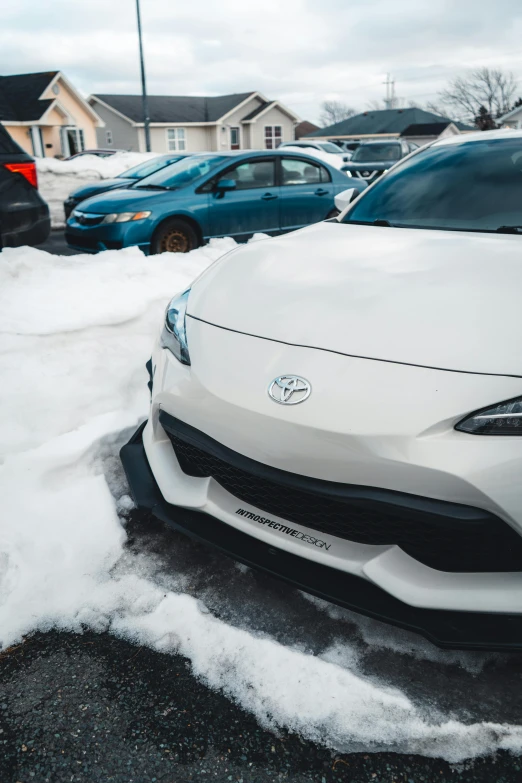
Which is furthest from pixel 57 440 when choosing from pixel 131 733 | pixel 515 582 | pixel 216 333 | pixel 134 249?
pixel 134 249

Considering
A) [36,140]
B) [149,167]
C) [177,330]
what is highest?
[36,140]

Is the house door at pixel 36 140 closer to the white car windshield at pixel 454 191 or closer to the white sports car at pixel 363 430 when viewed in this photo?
the white car windshield at pixel 454 191

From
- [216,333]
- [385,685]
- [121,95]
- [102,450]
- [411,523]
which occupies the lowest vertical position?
[385,685]

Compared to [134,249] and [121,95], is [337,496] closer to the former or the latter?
[134,249]

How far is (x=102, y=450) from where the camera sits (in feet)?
9.54

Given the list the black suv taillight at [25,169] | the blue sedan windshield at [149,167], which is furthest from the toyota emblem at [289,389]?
the blue sedan windshield at [149,167]

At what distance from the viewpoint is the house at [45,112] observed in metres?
35.9

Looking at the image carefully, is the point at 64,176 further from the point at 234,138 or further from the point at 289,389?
the point at 234,138

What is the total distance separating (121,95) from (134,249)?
156 ft

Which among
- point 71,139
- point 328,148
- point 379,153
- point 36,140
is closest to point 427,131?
point 71,139

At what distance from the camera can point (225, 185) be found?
23.6 ft

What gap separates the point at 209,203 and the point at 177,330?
16.9ft

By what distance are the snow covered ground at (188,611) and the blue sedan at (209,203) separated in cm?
370

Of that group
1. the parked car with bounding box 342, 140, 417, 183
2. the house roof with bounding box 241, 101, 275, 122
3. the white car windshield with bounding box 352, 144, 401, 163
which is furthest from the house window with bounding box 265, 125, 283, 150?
the white car windshield with bounding box 352, 144, 401, 163
